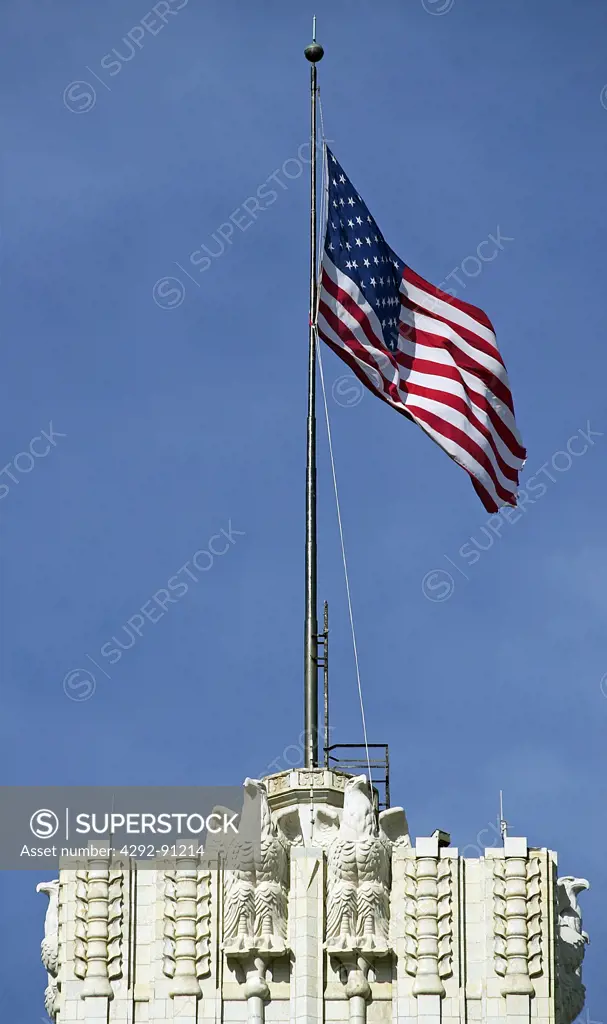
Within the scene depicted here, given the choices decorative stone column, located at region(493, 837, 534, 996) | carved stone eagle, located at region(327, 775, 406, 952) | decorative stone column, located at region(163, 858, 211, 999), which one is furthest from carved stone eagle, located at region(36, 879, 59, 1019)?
decorative stone column, located at region(493, 837, 534, 996)

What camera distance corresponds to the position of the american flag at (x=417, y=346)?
4102 inches

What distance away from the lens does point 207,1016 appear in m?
96.1

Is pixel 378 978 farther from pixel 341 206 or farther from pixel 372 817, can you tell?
pixel 341 206

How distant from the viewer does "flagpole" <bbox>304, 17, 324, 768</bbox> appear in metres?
101

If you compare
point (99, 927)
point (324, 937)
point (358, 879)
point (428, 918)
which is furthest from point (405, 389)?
point (99, 927)

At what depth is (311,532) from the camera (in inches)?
4085

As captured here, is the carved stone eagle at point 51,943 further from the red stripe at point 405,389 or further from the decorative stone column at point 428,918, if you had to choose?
the red stripe at point 405,389

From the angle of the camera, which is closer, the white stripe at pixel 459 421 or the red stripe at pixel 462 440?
the red stripe at pixel 462 440

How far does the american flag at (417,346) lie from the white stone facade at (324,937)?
12708 millimetres

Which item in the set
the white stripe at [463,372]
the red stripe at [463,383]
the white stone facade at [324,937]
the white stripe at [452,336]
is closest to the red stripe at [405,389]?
the red stripe at [463,383]

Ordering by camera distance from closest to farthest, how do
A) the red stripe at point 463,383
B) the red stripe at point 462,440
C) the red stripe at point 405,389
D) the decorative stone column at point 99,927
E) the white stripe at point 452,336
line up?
the decorative stone column at point 99,927, the red stripe at point 462,440, the red stripe at point 405,389, the red stripe at point 463,383, the white stripe at point 452,336

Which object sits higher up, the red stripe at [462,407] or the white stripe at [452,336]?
the white stripe at [452,336]

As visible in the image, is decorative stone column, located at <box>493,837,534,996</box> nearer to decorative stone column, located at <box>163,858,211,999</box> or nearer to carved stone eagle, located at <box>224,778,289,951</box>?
carved stone eagle, located at <box>224,778,289,951</box>

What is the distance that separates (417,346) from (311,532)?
24.3 ft
